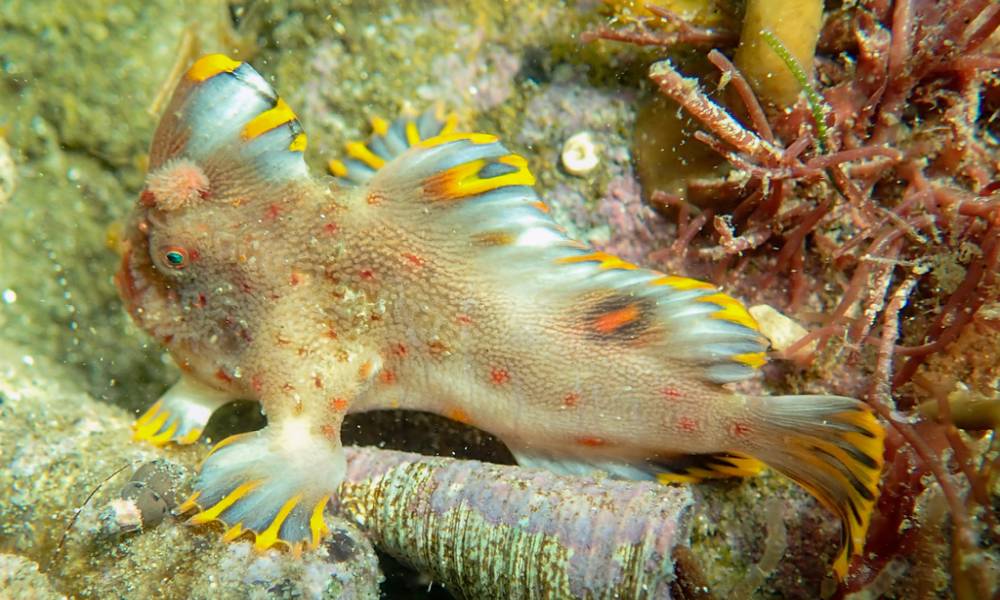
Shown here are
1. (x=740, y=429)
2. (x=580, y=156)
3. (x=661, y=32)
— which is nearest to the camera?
(x=740, y=429)

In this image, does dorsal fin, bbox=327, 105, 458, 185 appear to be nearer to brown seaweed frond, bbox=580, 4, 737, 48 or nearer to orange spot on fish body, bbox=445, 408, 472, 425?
brown seaweed frond, bbox=580, 4, 737, 48

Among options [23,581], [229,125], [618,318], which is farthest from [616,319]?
[23,581]

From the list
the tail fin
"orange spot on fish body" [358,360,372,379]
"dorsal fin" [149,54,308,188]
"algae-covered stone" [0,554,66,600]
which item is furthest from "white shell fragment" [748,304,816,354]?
"algae-covered stone" [0,554,66,600]

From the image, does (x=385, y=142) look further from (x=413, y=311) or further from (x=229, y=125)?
(x=413, y=311)

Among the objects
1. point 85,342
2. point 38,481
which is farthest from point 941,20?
point 85,342

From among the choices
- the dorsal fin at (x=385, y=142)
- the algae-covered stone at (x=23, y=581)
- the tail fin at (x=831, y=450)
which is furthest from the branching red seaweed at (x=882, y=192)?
the algae-covered stone at (x=23, y=581)

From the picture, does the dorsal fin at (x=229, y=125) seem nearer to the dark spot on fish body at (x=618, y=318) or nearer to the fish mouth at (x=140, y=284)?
the fish mouth at (x=140, y=284)

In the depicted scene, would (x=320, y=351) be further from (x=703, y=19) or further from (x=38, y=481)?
(x=703, y=19)
